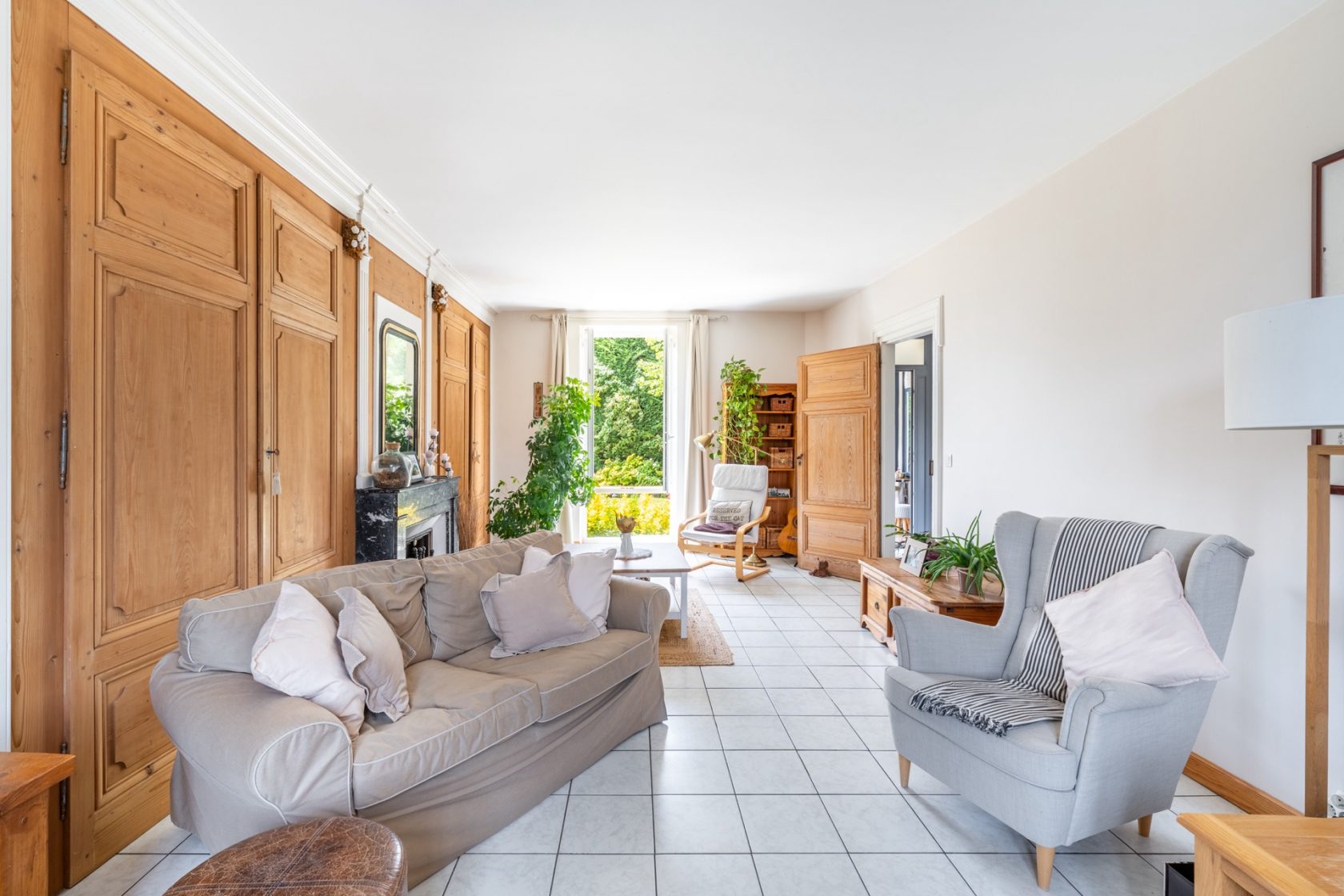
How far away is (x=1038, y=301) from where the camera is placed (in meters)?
3.42

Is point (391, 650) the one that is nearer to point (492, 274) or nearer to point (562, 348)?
point (492, 274)

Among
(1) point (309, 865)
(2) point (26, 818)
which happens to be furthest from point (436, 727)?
(2) point (26, 818)

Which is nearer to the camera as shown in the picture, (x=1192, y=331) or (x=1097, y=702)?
(x=1097, y=702)

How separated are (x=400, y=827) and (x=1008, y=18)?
315cm

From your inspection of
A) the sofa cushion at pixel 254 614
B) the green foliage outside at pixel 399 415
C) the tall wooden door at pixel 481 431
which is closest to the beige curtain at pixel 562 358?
the tall wooden door at pixel 481 431

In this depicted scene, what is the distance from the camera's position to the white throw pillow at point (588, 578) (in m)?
2.77

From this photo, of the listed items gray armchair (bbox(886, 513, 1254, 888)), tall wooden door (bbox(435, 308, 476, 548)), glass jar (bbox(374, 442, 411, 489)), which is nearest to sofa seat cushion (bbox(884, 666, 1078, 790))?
gray armchair (bbox(886, 513, 1254, 888))

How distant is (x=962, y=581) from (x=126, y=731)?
149 inches

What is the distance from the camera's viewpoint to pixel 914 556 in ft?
12.9

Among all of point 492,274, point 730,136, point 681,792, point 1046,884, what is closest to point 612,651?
point 681,792

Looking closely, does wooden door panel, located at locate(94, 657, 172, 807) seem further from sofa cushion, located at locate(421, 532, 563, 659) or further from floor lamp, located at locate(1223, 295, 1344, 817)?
floor lamp, located at locate(1223, 295, 1344, 817)

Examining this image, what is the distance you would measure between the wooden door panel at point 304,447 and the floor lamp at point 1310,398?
3.38 meters

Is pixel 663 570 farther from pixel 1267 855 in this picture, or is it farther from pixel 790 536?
pixel 1267 855

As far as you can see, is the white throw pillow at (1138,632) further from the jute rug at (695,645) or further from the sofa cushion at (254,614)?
the sofa cushion at (254,614)
